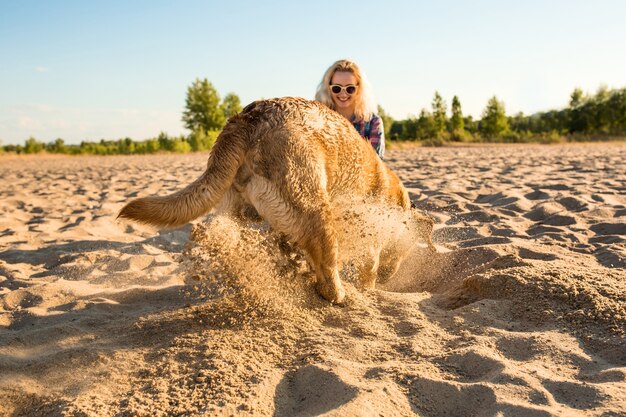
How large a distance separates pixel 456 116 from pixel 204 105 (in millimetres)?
28626

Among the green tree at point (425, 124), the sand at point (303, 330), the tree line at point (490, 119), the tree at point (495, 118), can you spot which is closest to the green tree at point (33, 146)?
the tree line at point (490, 119)

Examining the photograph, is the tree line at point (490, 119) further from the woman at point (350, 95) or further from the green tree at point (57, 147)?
the woman at point (350, 95)

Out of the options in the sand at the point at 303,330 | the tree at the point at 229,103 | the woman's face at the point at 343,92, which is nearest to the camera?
the sand at the point at 303,330

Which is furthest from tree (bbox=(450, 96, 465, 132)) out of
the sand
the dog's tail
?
the dog's tail

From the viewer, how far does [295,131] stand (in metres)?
3.15

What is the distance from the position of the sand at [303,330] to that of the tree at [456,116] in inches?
2093

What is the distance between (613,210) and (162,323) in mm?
5642

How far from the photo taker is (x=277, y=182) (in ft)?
9.91

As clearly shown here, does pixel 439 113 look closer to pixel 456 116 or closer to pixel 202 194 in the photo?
pixel 456 116

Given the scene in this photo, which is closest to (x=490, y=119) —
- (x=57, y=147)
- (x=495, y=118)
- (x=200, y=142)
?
(x=495, y=118)

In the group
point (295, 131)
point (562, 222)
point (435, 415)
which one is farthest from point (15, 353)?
point (562, 222)

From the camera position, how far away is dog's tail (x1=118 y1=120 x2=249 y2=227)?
2.79m

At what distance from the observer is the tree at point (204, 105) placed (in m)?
49.3

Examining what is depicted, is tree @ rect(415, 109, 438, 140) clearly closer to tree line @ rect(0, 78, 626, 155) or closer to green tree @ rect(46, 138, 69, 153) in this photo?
tree line @ rect(0, 78, 626, 155)
